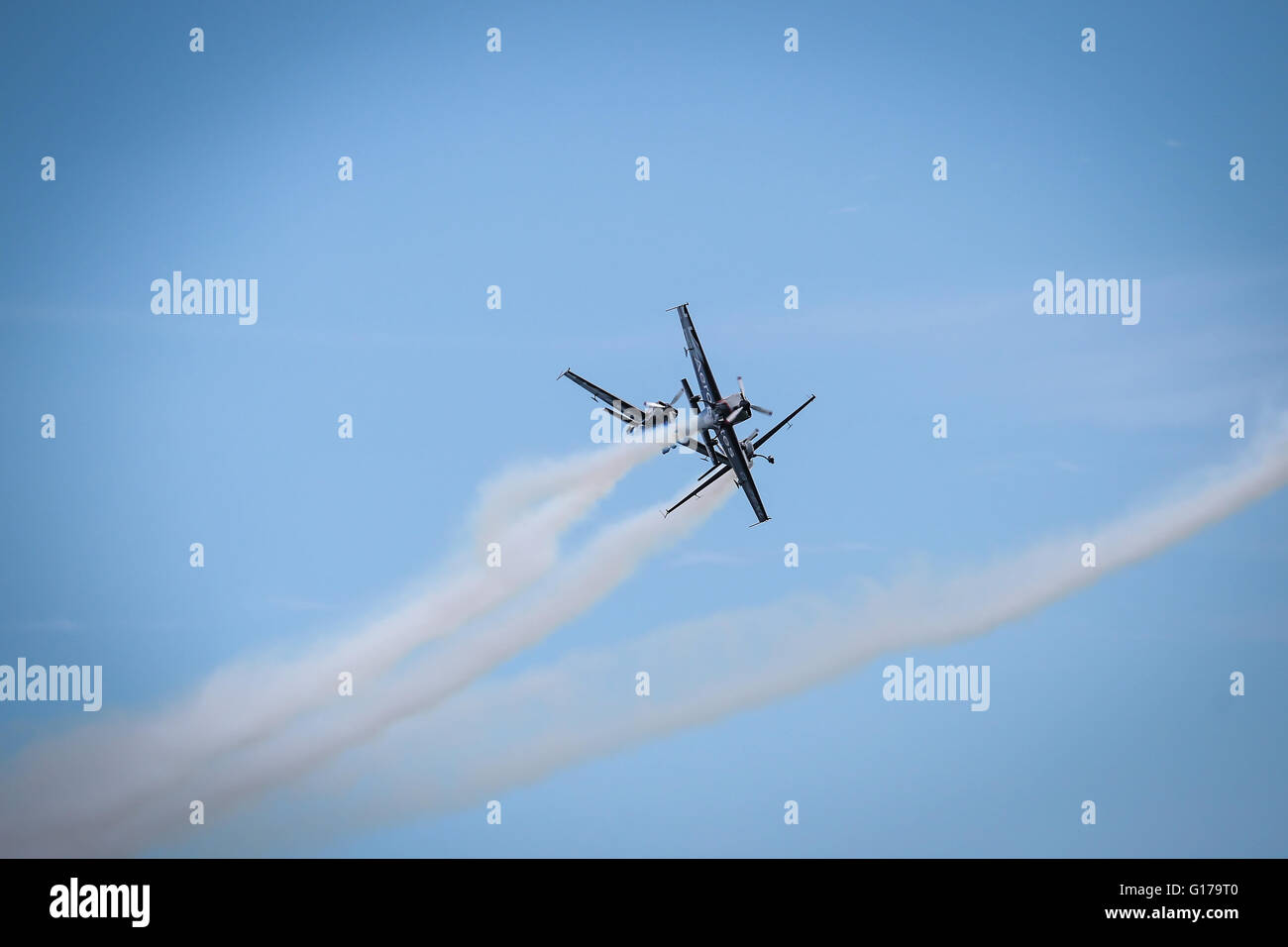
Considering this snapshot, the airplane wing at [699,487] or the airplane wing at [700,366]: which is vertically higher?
the airplane wing at [700,366]

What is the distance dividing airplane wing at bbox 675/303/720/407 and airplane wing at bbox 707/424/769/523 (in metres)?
1.43

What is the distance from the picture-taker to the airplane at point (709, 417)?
67125 millimetres

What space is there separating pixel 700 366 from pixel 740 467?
540cm

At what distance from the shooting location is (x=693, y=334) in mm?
67812

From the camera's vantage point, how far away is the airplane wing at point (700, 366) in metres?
67.6

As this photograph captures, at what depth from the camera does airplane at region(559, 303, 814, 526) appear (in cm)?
6712

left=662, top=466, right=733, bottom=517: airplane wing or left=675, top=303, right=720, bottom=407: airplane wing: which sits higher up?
left=675, top=303, right=720, bottom=407: airplane wing

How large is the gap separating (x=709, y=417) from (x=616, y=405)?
203 inches

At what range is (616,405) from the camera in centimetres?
7106
